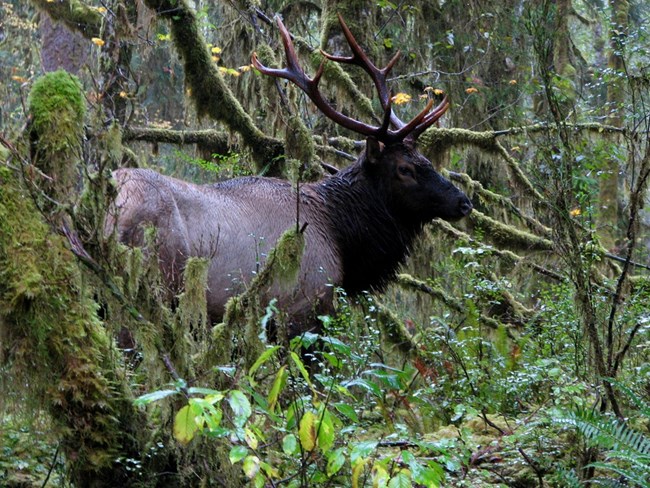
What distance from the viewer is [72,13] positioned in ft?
37.3

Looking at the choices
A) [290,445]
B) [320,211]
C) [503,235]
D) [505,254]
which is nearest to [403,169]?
[320,211]

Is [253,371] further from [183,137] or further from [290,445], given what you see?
[183,137]

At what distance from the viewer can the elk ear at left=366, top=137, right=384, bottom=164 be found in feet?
27.6

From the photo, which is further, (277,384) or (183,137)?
(183,137)

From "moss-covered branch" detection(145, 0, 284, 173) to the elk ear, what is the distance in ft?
4.64

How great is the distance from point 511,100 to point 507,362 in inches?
298

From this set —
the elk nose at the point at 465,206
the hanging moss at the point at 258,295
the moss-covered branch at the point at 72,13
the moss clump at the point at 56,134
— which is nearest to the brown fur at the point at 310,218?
the elk nose at the point at 465,206

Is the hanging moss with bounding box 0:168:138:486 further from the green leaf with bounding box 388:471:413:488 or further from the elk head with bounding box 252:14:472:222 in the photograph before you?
the elk head with bounding box 252:14:472:222

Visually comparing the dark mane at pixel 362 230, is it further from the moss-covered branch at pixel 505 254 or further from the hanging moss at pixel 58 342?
the hanging moss at pixel 58 342

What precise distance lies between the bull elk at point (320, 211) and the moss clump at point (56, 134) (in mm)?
2775

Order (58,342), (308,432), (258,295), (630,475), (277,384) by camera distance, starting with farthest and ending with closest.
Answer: (258,295)
(58,342)
(630,475)
(308,432)
(277,384)

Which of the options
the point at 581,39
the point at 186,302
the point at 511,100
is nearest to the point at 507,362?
the point at 186,302

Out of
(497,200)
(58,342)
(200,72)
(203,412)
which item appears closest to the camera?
(203,412)

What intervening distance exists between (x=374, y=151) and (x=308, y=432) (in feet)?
17.7
